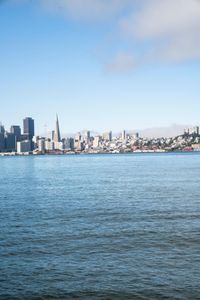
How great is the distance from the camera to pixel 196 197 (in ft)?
182

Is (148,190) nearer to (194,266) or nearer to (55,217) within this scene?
(55,217)

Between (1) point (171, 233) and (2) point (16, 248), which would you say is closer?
(2) point (16, 248)

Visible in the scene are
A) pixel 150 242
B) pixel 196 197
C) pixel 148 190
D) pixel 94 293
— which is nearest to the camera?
pixel 94 293

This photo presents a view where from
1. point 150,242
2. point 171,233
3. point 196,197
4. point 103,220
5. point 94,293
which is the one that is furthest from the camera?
point 196,197

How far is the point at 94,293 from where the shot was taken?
869 inches

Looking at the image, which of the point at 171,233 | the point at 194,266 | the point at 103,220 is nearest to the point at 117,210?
the point at 103,220

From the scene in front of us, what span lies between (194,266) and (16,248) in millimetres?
12246

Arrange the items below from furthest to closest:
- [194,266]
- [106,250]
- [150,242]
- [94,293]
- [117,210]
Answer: [117,210], [150,242], [106,250], [194,266], [94,293]

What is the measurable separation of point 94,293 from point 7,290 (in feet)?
15.2

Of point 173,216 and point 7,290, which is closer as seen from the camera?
point 7,290

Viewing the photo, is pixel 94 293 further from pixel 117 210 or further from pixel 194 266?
pixel 117 210

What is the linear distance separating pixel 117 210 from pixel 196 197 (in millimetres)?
14129

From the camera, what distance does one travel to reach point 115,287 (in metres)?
23.0

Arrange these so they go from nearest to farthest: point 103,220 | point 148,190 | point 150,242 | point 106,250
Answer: point 106,250
point 150,242
point 103,220
point 148,190
